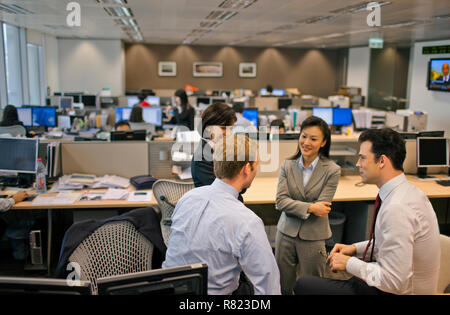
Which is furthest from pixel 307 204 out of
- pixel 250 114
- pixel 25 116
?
pixel 25 116

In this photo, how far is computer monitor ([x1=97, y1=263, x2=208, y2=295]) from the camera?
100 centimetres

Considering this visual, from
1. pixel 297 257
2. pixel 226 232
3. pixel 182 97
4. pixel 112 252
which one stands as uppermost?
pixel 182 97

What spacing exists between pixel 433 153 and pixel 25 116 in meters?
6.41

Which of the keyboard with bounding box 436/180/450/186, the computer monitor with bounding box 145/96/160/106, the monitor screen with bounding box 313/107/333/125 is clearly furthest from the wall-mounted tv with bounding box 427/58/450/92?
the computer monitor with bounding box 145/96/160/106

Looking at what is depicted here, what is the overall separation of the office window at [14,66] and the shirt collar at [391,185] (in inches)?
392

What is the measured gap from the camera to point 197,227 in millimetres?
1530

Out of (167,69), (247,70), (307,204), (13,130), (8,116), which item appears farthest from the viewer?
(247,70)

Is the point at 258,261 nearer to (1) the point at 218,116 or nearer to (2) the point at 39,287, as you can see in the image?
(2) the point at 39,287

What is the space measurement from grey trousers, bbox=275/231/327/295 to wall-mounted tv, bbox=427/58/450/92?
880 centimetres

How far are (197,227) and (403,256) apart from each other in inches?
32.8

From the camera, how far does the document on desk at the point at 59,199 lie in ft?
10.9

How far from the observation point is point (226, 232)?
58.1 inches

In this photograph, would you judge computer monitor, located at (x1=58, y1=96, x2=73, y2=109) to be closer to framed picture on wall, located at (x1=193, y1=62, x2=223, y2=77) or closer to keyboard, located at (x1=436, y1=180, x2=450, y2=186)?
keyboard, located at (x1=436, y1=180, x2=450, y2=186)
